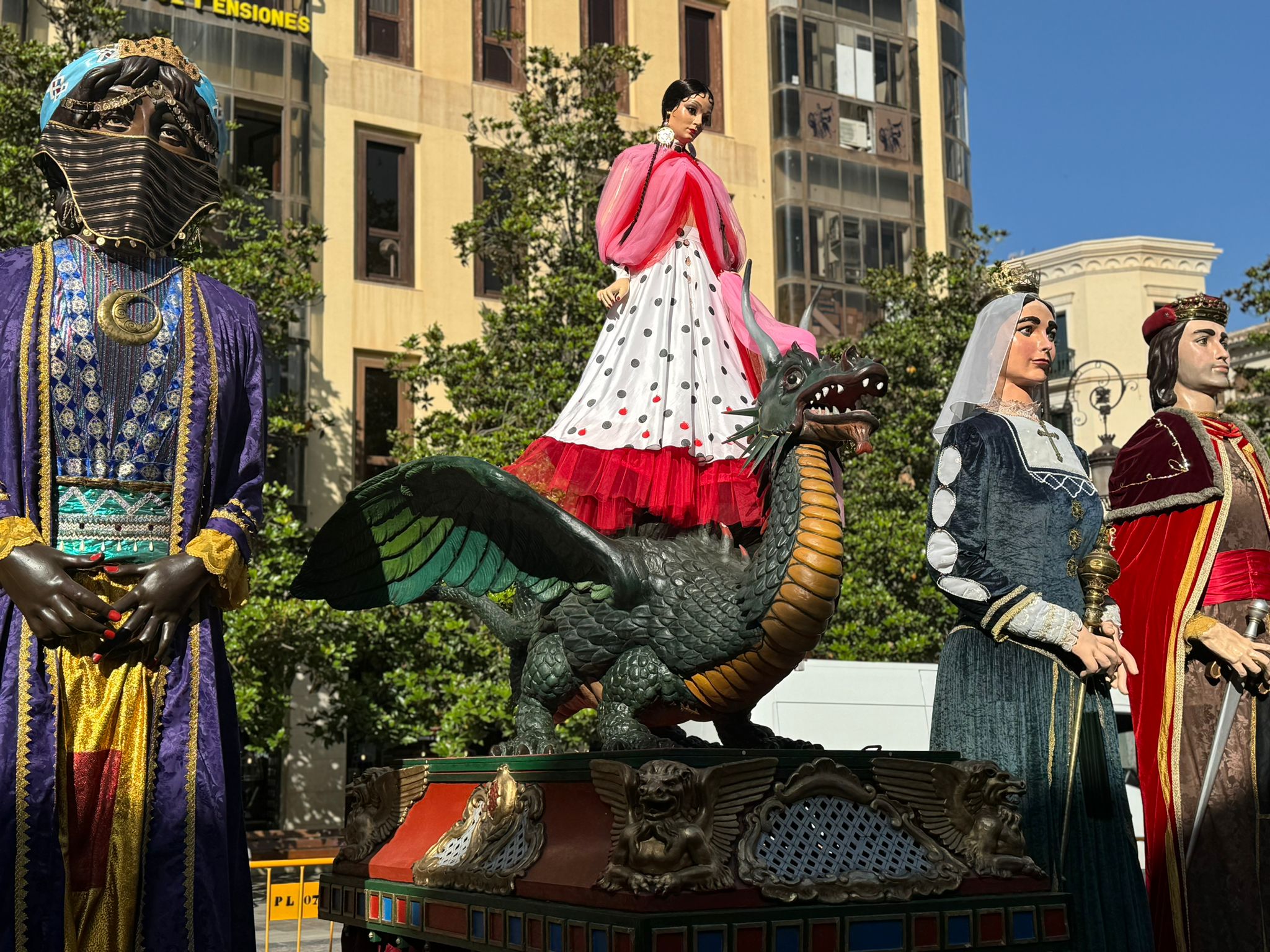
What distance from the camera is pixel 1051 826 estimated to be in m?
4.23

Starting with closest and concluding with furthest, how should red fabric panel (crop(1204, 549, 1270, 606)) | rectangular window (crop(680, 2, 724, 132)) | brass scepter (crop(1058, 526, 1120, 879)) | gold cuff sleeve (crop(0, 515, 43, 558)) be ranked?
gold cuff sleeve (crop(0, 515, 43, 558)), brass scepter (crop(1058, 526, 1120, 879)), red fabric panel (crop(1204, 549, 1270, 606)), rectangular window (crop(680, 2, 724, 132))

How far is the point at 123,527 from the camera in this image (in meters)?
3.73

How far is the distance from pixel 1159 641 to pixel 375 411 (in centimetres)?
1485

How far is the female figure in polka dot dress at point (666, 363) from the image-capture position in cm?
467

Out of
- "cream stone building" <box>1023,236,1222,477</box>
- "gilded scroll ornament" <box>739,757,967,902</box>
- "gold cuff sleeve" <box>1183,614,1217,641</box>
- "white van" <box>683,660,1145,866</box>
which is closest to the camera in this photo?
"gilded scroll ornament" <box>739,757,967,902</box>

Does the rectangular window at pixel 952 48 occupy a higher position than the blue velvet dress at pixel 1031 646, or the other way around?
the rectangular window at pixel 952 48

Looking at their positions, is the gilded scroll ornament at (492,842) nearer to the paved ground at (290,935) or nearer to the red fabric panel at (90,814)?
the red fabric panel at (90,814)

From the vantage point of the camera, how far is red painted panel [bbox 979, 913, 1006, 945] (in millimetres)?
3566

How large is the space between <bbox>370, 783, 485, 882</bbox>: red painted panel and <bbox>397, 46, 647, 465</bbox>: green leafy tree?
28.1 ft

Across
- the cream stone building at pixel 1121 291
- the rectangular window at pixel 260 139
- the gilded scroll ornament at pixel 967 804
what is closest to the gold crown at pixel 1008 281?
the gilded scroll ornament at pixel 967 804

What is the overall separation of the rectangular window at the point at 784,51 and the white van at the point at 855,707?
13.7 m

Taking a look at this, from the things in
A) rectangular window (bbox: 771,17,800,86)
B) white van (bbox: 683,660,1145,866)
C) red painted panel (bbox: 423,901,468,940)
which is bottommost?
white van (bbox: 683,660,1145,866)

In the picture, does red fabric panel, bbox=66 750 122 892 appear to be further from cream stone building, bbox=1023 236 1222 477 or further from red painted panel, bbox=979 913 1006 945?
cream stone building, bbox=1023 236 1222 477

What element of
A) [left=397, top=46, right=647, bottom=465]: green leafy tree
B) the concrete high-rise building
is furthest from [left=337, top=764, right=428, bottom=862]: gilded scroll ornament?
the concrete high-rise building
